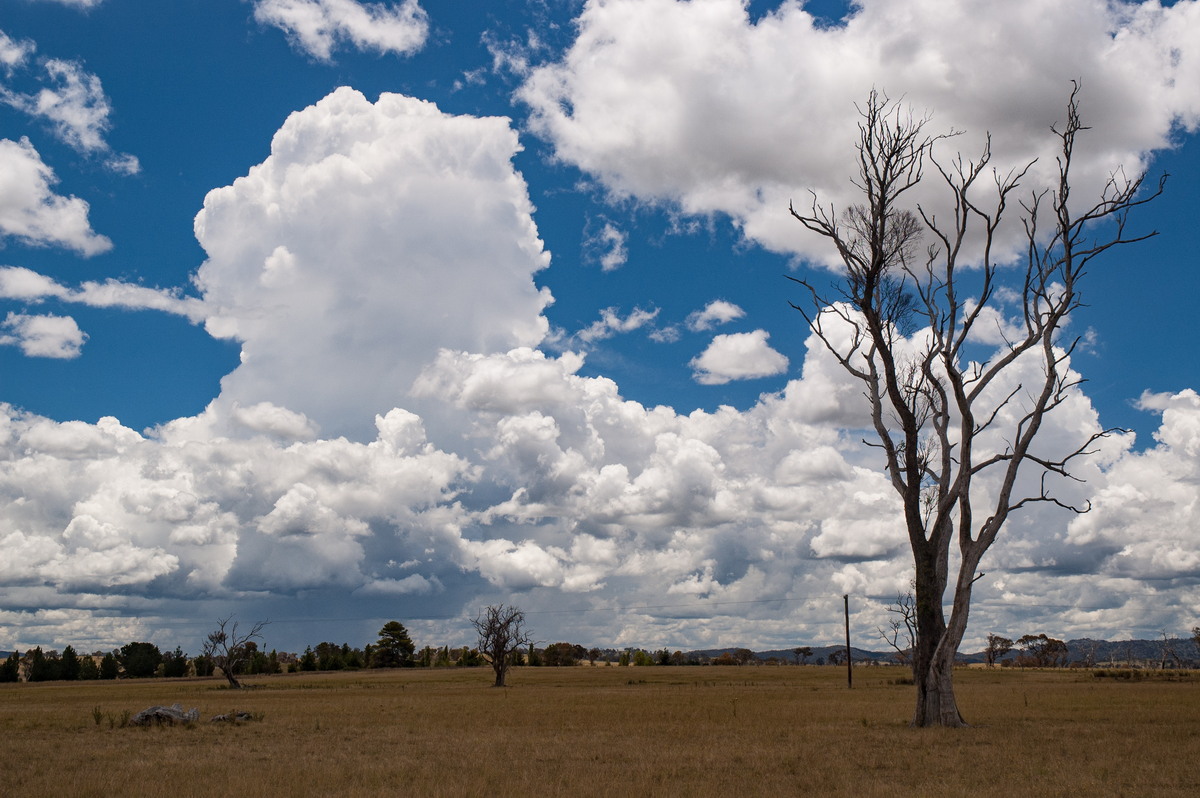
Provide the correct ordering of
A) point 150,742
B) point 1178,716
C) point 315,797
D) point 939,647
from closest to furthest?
point 315,797, point 150,742, point 939,647, point 1178,716

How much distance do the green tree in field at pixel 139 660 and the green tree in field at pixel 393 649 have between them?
28.2 meters

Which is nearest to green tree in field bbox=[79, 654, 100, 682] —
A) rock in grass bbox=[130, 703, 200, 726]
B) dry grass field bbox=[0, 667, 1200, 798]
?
dry grass field bbox=[0, 667, 1200, 798]

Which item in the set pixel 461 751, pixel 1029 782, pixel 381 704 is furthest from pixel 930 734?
pixel 381 704

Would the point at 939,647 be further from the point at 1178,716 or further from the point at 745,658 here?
the point at 745,658

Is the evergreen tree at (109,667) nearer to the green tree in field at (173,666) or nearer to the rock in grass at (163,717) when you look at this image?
the green tree in field at (173,666)

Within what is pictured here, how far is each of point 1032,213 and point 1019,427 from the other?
270 inches

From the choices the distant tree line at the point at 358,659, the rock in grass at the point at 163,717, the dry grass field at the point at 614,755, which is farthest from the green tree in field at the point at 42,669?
the rock in grass at the point at 163,717

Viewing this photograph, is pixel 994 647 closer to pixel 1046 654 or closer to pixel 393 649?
pixel 1046 654

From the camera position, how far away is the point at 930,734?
76.5 feet

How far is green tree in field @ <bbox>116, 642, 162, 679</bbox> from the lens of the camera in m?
112

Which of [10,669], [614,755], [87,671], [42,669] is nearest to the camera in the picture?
[614,755]

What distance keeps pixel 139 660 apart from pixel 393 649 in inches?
1300

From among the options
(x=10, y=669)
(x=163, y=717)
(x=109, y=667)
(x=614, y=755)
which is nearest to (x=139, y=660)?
(x=109, y=667)

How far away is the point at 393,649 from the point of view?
424 feet
